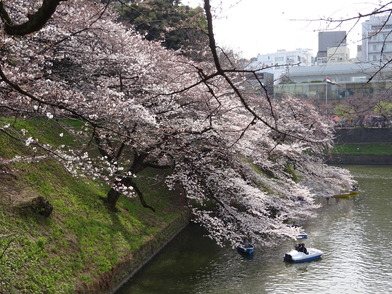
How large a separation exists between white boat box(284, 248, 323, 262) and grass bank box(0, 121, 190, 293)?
439 centimetres

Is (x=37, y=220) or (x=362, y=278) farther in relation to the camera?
(x=362, y=278)

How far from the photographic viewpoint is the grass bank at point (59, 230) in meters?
8.17

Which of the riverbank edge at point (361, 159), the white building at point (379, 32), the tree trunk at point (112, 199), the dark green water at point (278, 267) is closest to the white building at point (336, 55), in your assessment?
the white building at point (379, 32)

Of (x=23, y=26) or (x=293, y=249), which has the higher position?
(x=23, y=26)

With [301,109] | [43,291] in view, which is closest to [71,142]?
[43,291]

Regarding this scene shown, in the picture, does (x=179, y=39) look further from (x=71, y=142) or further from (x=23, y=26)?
(x=23, y=26)

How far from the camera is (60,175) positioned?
1267 centimetres

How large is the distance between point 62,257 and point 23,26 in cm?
692

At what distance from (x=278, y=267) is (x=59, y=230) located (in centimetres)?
671

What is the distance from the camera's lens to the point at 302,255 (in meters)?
13.2

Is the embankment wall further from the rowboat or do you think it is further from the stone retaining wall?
the rowboat

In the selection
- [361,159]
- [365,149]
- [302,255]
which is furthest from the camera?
[365,149]

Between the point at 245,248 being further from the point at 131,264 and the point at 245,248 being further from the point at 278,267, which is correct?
the point at 131,264

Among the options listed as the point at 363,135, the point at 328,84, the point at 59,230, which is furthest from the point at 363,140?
the point at 59,230
